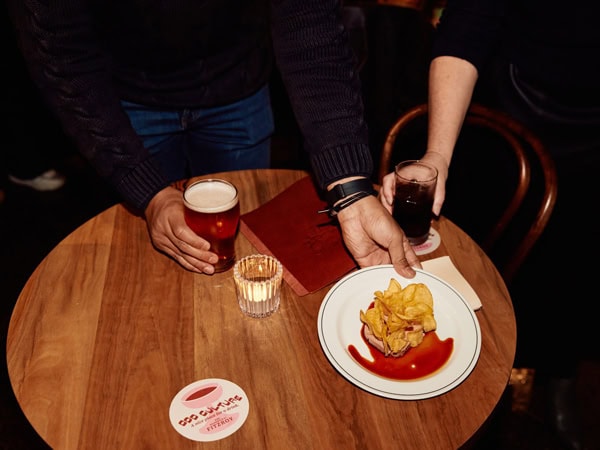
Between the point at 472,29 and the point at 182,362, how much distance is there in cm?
135

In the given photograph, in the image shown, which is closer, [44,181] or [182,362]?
[182,362]

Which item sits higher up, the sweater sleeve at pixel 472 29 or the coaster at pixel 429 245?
the sweater sleeve at pixel 472 29

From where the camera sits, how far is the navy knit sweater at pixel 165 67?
1.36m

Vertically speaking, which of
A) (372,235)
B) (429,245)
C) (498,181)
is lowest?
(498,181)

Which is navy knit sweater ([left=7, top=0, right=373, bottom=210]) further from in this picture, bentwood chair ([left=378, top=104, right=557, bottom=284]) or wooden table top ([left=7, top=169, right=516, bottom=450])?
bentwood chair ([left=378, top=104, right=557, bottom=284])

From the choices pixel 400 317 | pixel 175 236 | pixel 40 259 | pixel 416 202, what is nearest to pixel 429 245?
pixel 416 202

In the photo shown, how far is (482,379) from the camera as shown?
1.09 metres

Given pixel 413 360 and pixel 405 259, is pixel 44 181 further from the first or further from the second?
pixel 413 360

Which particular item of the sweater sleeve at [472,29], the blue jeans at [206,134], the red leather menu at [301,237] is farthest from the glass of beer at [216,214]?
the sweater sleeve at [472,29]

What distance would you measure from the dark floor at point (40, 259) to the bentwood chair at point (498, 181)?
57 cm

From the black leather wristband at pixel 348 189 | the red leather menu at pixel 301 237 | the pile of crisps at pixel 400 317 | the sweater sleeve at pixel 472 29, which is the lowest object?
the red leather menu at pixel 301 237

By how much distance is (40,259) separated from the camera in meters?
2.82

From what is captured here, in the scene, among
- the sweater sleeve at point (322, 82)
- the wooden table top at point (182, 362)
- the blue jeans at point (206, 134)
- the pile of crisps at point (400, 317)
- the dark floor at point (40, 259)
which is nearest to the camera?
the wooden table top at point (182, 362)

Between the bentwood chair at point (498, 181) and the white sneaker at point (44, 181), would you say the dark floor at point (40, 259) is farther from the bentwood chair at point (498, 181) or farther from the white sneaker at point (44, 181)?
the bentwood chair at point (498, 181)
